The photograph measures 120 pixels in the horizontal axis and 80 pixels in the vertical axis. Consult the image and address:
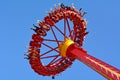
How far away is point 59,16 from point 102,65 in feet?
33.3

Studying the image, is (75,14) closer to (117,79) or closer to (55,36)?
(55,36)

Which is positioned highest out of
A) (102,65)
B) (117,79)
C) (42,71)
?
(42,71)

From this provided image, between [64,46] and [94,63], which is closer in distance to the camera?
[94,63]

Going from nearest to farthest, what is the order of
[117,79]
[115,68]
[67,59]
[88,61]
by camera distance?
[117,79] < [115,68] < [88,61] < [67,59]

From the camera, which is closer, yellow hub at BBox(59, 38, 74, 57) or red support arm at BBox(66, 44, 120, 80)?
red support arm at BBox(66, 44, 120, 80)

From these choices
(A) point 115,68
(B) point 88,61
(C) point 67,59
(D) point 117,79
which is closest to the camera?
(D) point 117,79

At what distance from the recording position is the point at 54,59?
48156 mm

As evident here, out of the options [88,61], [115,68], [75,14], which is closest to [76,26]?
[75,14]

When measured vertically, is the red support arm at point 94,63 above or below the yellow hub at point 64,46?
below

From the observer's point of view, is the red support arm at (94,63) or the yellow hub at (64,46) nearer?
the red support arm at (94,63)

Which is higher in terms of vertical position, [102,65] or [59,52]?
[59,52]

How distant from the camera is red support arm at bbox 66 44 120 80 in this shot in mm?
36406

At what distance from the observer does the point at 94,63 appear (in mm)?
41000

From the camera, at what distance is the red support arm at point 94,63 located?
36.4m
